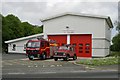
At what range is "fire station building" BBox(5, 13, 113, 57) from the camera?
40344mm

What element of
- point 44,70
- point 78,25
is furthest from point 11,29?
point 44,70

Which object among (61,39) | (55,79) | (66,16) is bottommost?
(55,79)

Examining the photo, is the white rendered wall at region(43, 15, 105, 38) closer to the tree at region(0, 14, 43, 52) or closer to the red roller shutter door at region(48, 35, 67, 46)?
the red roller shutter door at region(48, 35, 67, 46)

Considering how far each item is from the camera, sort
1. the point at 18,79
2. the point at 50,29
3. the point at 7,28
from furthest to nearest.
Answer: the point at 7,28 < the point at 50,29 < the point at 18,79

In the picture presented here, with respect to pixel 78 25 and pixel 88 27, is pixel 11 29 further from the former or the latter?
pixel 88 27

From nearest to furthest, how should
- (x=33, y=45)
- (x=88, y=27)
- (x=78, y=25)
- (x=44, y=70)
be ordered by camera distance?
(x=44, y=70) < (x=33, y=45) < (x=88, y=27) < (x=78, y=25)

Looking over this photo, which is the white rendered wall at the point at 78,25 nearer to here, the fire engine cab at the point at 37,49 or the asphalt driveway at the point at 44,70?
the fire engine cab at the point at 37,49

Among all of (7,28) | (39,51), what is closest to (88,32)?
(39,51)

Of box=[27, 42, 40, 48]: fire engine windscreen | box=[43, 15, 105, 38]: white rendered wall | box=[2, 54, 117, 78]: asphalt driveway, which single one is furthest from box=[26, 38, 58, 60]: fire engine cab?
box=[2, 54, 117, 78]: asphalt driveway

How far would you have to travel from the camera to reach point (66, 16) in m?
42.8

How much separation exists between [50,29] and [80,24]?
14.7 ft

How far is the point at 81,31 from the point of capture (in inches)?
1619

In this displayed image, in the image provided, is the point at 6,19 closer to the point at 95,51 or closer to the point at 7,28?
the point at 7,28

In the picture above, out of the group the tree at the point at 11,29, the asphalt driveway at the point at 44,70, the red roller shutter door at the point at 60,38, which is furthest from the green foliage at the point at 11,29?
the asphalt driveway at the point at 44,70
